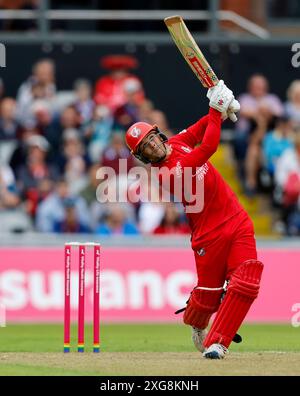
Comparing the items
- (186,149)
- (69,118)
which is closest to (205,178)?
(186,149)

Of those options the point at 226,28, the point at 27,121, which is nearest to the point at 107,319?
the point at 27,121

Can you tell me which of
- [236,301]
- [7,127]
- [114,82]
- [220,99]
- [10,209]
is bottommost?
[10,209]

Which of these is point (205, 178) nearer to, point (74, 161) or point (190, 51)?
point (190, 51)

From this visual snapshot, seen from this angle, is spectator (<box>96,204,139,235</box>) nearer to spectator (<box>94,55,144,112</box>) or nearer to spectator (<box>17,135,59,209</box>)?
spectator (<box>17,135,59,209</box>)

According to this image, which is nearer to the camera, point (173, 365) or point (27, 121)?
point (173, 365)

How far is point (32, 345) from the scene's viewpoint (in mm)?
12812

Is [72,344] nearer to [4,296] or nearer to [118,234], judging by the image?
[4,296]

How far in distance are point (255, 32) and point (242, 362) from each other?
12255mm

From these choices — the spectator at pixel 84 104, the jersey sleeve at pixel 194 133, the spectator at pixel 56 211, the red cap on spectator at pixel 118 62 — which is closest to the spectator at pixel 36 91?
the spectator at pixel 84 104

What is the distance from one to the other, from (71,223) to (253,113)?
12.5ft

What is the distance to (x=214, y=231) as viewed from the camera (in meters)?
10.9

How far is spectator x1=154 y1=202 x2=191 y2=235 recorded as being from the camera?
57.8 ft

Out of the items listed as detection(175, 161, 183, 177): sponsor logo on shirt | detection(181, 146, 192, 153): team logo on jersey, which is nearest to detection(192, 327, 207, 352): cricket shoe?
detection(175, 161, 183, 177): sponsor logo on shirt

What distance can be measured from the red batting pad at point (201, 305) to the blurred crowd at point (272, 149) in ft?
23.7
